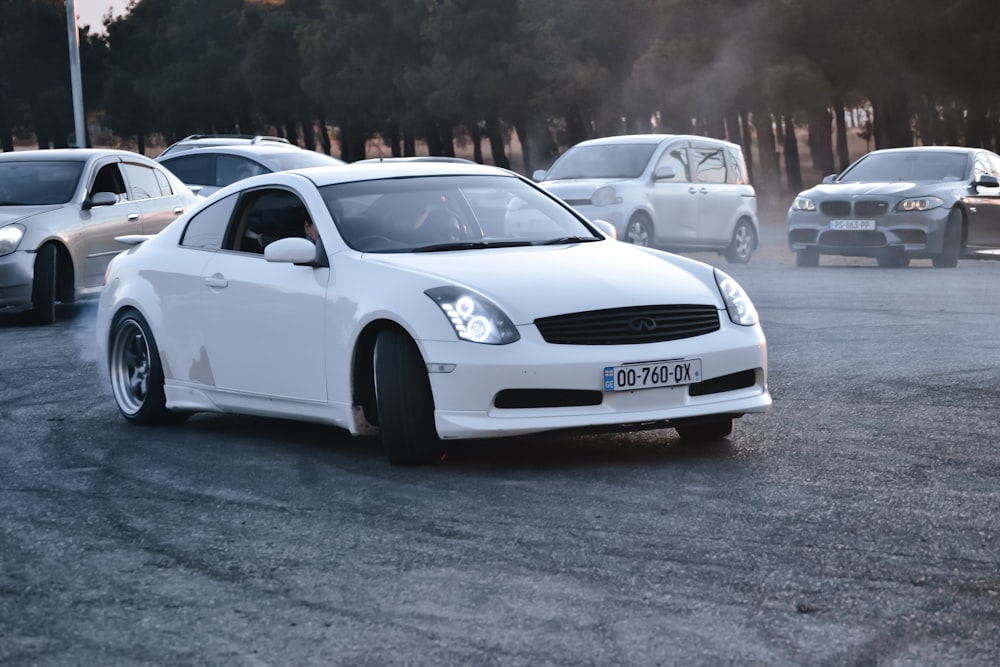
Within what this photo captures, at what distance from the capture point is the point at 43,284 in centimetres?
1595

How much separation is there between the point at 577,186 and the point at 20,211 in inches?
289

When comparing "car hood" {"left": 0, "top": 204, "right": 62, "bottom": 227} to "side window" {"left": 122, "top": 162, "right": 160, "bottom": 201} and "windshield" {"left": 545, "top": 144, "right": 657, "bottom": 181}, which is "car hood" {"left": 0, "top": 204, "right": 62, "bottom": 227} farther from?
"windshield" {"left": 545, "top": 144, "right": 657, "bottom": 181}

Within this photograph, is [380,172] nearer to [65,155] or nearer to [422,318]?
[422,318]

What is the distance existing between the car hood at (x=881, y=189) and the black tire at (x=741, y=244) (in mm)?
1016

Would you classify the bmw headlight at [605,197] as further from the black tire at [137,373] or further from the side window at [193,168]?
the black tire at [137,373]

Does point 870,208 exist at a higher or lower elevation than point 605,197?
lower

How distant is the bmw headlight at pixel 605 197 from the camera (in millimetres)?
21016

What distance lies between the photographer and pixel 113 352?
9797 mm

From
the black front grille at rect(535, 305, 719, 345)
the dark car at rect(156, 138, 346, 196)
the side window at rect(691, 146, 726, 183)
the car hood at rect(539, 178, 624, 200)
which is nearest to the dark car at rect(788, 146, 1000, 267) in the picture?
the side window at rect(691, 146, 726, 183)

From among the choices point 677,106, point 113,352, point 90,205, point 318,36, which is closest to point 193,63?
point 318,36

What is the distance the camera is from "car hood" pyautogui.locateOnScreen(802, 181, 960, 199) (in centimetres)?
2278

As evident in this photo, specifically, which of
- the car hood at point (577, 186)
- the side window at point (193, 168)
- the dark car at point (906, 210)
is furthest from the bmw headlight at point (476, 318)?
the dark car at point (906, 210)

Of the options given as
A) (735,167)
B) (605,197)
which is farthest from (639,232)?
Answer: (735,167)

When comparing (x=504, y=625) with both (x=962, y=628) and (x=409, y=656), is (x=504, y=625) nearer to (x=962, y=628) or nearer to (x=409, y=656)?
(x=409, y=656)
